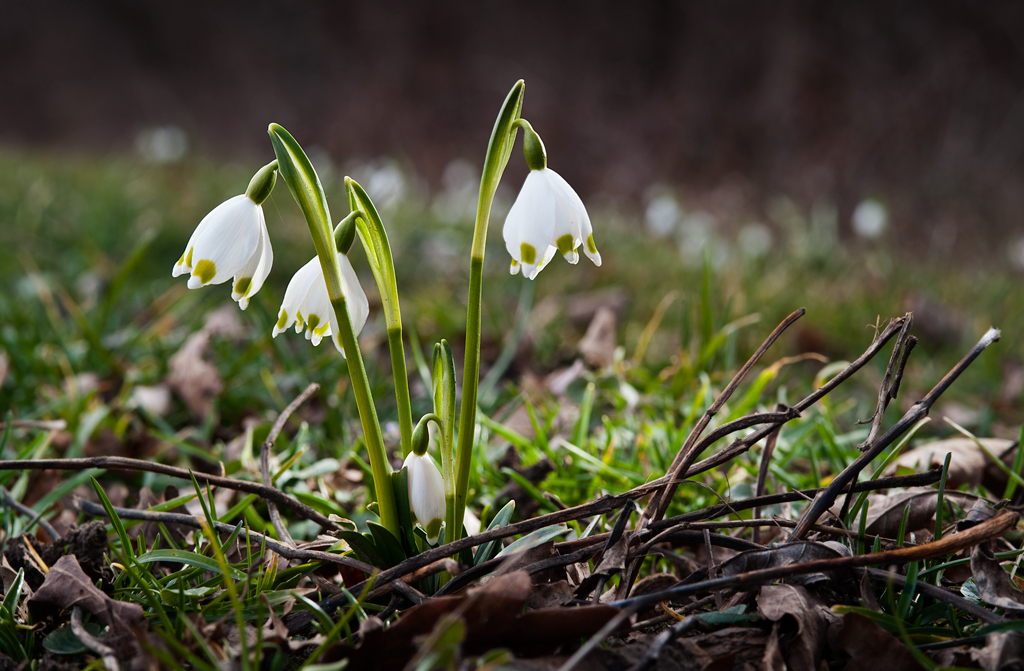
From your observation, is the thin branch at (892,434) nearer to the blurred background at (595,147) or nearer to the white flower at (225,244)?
the white flower at (225,244)

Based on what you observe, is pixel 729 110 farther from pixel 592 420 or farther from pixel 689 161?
pixel 592 420

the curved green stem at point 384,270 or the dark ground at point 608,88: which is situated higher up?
the dark ground at point 608,88

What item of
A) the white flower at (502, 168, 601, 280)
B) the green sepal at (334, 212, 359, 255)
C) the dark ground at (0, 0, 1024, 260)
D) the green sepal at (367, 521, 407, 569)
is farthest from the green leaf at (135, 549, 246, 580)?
the dark ground at (0, 0, 1024, 260)

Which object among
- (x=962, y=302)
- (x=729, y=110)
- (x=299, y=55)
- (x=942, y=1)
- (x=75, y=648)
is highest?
(x=299, y=55)

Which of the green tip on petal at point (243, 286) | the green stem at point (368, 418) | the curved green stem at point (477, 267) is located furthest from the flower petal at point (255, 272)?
the curved green stem at point (477, 267)

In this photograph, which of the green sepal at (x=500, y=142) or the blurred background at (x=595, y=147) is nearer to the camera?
the green sepal at (x=500, y=142)

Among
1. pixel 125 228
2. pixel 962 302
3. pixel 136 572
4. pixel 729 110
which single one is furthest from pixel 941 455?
pixel 729 110
